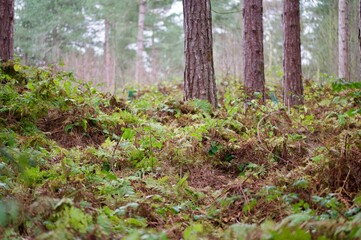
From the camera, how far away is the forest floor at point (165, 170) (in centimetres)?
263

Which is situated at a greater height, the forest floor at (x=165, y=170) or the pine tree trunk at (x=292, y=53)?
the pine tree trunk at (x=292, y=53)

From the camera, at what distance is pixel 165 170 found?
466 cm

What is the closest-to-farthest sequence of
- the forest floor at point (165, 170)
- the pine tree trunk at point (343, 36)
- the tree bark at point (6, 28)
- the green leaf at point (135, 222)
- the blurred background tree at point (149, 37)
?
the forest floor at point (165, 170)
the green leaf at point (135, 222)
the tree bark at point (6, 28)
the pine tree trunk at point (343, 36)
the blurred background tree at point (149, 37)

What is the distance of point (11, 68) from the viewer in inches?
263

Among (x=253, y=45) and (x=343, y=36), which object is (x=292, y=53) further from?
(x=343, y=36)

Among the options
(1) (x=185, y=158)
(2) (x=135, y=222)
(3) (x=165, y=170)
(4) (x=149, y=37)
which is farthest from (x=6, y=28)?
(4) (x=149, y=37)

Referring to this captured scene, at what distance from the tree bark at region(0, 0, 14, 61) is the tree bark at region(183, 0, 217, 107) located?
10.5 feet

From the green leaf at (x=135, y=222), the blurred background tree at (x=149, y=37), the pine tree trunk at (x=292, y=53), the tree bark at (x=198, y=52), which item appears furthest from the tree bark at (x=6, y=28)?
the blurred background tree at (x=149, y=37)

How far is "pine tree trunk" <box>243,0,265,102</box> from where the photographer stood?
9.79 metres

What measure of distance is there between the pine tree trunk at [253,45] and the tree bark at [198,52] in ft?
7.81

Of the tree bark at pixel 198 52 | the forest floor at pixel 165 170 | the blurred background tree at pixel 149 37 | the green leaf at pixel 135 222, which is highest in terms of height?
the blurred background tree at pixel 149 37

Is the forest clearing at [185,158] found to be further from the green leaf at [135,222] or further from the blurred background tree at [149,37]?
the blurred background tree at [149,37]

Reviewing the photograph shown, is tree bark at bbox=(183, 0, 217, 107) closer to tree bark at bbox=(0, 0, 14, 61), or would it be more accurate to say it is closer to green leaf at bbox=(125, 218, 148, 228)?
tree bark at bbox=(0, 0, 14, 61)

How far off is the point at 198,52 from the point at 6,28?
354 cm
